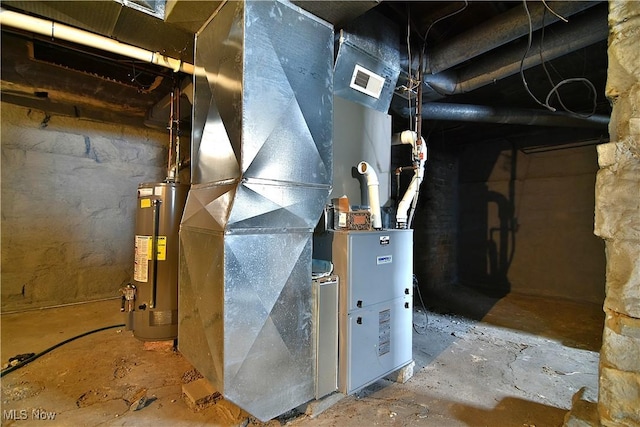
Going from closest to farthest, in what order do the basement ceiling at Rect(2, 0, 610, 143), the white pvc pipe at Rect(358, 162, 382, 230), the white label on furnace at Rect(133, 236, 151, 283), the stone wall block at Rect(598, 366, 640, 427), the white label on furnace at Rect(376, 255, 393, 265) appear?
the stone wall block at Rect(598, 366, 640, 427)
the basement ceiling at Rect(2, 0, 610, 143)
the white label on furnace at Rect(376, 255, 393, 265)
the white pvc pipe at Rect(358, 162, 382, 230)
the white label on furnace at Rect(133, 236, 151, 283)

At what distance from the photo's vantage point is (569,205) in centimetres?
410

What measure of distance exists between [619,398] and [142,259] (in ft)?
9.20

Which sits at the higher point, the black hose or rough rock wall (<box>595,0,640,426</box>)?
rough rock wall (<box>595,0,640,426</box>)

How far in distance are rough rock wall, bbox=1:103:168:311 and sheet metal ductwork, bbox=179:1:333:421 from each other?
2492 millimetres

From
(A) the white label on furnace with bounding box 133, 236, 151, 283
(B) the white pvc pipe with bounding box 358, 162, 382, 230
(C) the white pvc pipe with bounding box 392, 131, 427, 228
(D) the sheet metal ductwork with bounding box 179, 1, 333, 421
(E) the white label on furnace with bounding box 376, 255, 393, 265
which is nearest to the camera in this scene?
(D) the sheet metal ductwork with bounding box 179, 1, 333, 421

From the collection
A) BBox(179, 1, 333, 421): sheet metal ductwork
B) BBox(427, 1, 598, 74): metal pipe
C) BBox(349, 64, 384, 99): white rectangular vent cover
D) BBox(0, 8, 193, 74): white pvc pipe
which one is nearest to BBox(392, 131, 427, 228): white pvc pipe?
BBox(349, 64, 384, 99): white rectangular vent cover

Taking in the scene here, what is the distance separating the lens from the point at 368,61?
2.05 m

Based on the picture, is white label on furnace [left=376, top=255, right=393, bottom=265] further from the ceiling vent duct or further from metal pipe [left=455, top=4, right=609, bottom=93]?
metal pipe [left=455, top=4, right=609, bottom=93]

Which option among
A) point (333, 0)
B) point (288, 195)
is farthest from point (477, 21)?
point (288, 195)

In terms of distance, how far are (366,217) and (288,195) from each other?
0.56 m

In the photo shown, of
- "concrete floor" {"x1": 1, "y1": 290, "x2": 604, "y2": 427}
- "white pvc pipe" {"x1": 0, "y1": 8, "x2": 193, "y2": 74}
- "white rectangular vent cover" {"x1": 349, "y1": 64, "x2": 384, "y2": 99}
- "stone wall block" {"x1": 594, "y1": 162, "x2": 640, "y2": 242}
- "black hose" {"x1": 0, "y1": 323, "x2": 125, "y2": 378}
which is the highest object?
"white pvc pipe" {"x1": 0, "y1": 8, "x2": 193, "y2": 74}

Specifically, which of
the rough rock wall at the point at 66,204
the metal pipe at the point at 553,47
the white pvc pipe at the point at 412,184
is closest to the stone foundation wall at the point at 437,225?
the metal pipe at the point at 553,47

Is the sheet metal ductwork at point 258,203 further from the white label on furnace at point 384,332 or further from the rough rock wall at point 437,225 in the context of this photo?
the rough rock wall at point 437,225

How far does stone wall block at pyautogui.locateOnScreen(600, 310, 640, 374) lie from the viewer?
1.10 m
